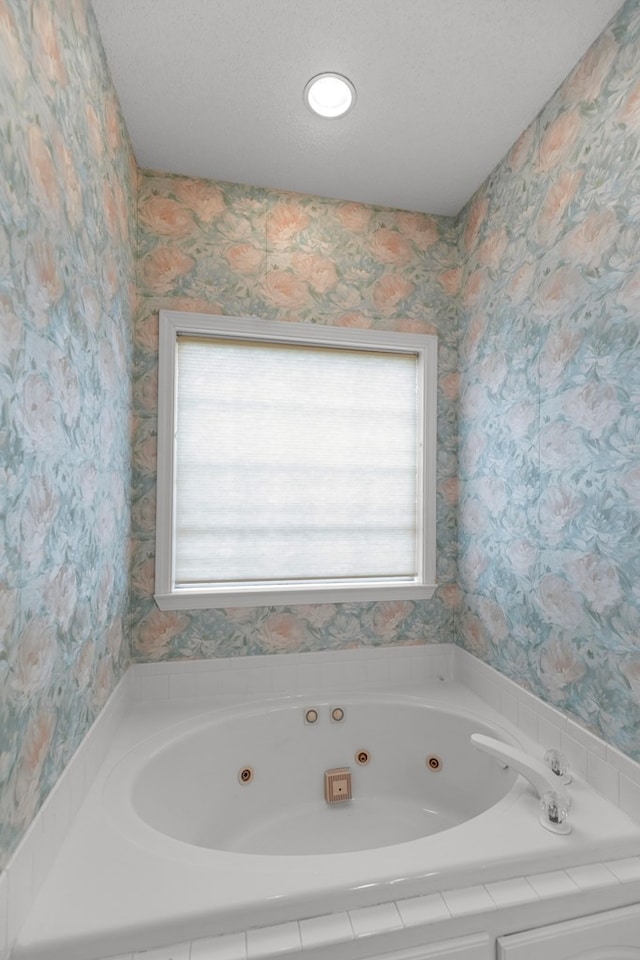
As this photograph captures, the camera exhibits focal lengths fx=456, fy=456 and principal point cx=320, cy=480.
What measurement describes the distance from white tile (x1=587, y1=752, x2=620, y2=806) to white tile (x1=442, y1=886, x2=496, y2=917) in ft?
1.61

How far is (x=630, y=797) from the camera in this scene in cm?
119

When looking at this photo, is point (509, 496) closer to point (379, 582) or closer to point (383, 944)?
point (379, 582)

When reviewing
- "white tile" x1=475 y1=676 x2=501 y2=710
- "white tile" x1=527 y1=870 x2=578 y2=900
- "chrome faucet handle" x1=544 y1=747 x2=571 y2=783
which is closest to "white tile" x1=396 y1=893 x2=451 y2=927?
"white tile" x1=527 y1=870 x2=578 y2=900

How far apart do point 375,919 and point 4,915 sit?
2.28 ft

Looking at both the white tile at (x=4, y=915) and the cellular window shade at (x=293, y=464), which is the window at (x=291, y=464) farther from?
the white tile at (x=4, y=915)

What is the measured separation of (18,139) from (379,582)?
6.20ft

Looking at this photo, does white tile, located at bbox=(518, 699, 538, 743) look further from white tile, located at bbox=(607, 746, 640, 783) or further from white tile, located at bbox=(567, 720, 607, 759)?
white tile, located at bbox=(607, 746, 640, 783)

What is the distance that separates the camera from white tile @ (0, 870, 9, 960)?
0.79 meters

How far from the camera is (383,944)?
3.01 ft

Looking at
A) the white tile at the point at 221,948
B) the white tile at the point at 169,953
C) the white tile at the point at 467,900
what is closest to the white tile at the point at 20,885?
the white tile at the point at 169,953

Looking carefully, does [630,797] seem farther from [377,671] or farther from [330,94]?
[330,94]

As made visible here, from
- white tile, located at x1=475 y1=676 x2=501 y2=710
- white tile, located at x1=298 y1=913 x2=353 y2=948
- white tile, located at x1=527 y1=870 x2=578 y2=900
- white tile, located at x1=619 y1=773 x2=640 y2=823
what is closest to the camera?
white tile, located at x1=298 y1=913 x2=353 y2=948

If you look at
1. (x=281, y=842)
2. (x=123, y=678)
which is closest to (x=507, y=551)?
(x=281, y=842)

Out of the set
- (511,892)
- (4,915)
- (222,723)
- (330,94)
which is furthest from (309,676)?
(330,94)
